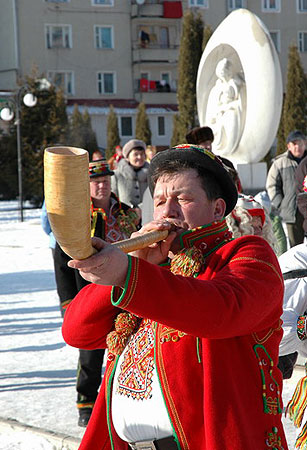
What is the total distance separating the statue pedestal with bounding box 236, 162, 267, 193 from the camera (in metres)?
12.1

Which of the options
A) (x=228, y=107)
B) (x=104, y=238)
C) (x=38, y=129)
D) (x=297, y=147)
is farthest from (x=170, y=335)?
(x=38, y=129)

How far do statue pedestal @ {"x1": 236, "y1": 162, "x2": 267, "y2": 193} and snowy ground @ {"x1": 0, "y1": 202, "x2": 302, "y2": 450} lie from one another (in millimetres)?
3396

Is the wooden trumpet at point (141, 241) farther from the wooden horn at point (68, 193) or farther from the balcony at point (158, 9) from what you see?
the balcony at point (158, 9)

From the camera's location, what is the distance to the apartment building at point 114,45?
41031mm

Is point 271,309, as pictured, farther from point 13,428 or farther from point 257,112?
point 257,112

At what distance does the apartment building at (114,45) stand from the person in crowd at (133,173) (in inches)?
1284

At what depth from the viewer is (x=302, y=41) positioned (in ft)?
145

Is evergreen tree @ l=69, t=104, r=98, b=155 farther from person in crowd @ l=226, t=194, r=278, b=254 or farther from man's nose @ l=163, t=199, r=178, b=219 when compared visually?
man's nose @ l=163, t=199, r=178, b=219

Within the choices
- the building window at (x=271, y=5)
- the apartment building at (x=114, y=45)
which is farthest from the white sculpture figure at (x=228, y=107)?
the building window at (x=271, y=5)

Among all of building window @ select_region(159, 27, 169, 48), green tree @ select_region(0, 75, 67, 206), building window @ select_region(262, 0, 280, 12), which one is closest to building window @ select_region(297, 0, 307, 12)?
building window @ select_region(262, 0, 280, 12)

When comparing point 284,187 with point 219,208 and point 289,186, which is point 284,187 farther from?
point 219,208

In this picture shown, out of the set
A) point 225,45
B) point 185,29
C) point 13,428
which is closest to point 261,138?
point 225,45

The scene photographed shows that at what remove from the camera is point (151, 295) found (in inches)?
67.9

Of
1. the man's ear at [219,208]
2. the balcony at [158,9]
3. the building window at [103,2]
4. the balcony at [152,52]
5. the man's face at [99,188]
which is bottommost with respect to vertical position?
the man's face at [99,188]
